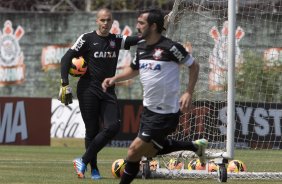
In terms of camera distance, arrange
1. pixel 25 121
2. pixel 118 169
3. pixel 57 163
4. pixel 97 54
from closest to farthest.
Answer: pixel 97 54
pixel 118 169
pixel 57 163
pixel 25 121

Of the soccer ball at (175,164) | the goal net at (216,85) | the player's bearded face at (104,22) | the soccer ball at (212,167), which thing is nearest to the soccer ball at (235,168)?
the goal net at (216,85)

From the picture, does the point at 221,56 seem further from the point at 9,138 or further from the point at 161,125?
the point at 9,138

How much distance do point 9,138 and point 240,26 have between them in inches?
358

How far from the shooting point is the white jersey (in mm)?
10922

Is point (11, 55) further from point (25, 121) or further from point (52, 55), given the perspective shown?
point (25, 121)

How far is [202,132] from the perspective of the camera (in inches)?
619

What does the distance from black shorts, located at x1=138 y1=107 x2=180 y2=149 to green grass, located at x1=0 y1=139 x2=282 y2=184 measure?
2159 millimetres

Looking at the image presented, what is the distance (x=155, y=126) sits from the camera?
10906 mm

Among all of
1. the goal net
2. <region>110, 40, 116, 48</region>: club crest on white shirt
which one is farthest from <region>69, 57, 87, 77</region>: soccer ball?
the goal net

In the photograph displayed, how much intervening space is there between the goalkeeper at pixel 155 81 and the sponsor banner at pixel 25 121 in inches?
572

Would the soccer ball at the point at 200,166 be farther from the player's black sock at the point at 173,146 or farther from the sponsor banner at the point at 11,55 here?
the sponsor banner at the point at 11,55

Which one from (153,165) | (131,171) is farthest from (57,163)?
(131,171)

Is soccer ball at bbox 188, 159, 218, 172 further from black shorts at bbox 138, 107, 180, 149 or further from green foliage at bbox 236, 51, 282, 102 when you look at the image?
green foliage at bbox 236, 51, 282, 102

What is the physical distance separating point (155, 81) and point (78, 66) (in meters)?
3.00
